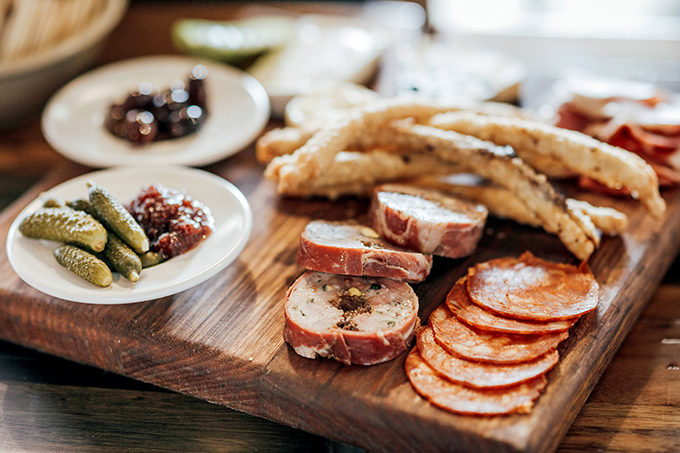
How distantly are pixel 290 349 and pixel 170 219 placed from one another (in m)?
0.64

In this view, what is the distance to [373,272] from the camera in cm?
190

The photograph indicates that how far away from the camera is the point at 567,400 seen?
1.65 meters

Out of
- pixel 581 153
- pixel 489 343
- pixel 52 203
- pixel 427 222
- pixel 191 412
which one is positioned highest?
pixel 581 153

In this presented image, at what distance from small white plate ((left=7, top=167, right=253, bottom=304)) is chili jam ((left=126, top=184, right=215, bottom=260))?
3cm

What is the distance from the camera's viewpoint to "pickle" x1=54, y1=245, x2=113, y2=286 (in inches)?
72.8

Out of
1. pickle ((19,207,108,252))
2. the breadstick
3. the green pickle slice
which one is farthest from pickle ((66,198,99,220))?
the green pickle slice


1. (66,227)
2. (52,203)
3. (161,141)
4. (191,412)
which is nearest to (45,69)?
(161,141)

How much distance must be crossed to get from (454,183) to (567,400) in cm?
114

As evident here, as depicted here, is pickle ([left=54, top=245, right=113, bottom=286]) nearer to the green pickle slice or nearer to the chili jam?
the chili jam

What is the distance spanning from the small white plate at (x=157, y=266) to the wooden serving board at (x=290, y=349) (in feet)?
0.52

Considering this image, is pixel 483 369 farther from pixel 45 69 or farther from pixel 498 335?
pixel 45 69

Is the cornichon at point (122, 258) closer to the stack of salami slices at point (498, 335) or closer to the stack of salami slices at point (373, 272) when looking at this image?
→ the stack of salami slices at point (373, 272)

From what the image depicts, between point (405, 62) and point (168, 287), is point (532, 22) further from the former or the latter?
point (168, 287)

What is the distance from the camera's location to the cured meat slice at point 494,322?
178 centimetres
